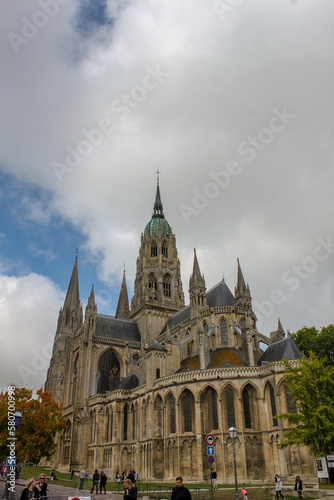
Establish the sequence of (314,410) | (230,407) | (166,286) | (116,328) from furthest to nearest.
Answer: (166,286), (116,328), (230,407), (314,410)

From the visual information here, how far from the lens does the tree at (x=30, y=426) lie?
124 ft

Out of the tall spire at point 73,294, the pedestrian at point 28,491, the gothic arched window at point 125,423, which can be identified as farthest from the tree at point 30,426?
the tall spire at point 73,294

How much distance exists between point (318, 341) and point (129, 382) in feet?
76.0

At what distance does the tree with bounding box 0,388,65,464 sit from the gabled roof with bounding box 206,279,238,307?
845 inches

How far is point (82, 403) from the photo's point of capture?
5438cm

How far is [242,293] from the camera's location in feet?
163

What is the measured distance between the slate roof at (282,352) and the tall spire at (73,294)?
57.4 metres

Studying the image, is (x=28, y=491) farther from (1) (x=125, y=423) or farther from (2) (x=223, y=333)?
(1) (x=125, y=423)

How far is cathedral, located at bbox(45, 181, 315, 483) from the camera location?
35938 millimetres

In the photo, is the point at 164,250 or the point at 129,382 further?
the point at 164,250

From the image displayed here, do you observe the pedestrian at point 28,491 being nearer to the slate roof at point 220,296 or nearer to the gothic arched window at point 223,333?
the gothic arched window at point 223,333

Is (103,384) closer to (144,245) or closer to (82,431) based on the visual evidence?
(82,431)

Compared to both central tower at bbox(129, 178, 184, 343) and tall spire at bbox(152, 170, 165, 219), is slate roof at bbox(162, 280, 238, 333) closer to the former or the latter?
central tower at bbox(129, 178, 184, 343)

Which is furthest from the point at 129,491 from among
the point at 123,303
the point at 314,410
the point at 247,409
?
the point at 123,303
